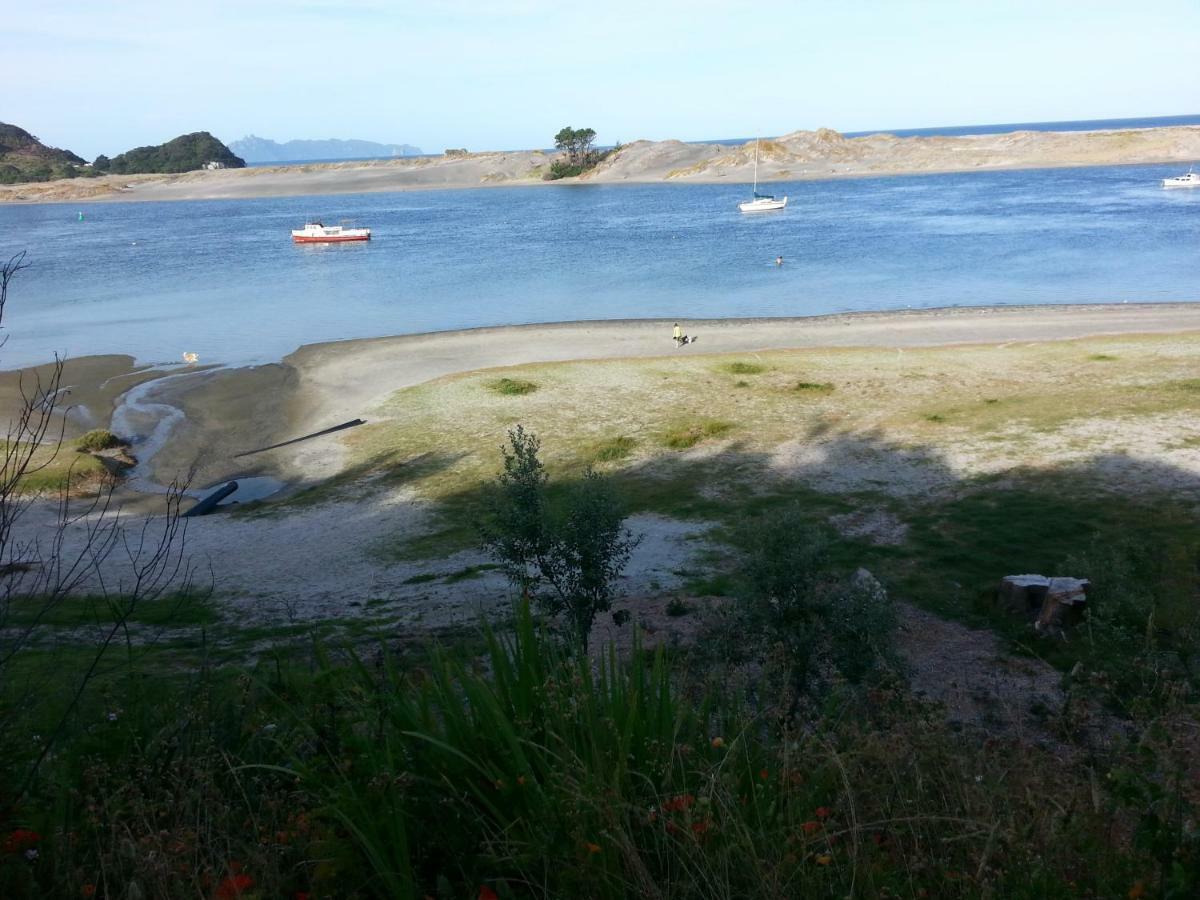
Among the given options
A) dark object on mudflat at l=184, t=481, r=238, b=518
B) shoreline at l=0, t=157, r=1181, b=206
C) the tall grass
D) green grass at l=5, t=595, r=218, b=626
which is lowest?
dark object on mudflat at l=184, t=481, r=238, b=518

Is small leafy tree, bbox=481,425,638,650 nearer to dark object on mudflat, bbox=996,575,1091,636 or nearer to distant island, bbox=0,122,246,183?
dark object on mudflat, bbox=996,575,1091,636

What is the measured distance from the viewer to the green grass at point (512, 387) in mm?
26719

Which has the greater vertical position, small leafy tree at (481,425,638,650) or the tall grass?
the tall grass

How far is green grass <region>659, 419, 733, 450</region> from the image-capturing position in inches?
834

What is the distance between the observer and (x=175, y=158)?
170 meters

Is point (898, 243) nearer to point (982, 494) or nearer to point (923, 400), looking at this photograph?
point (923, 400)

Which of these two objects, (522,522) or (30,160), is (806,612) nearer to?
(522,522)

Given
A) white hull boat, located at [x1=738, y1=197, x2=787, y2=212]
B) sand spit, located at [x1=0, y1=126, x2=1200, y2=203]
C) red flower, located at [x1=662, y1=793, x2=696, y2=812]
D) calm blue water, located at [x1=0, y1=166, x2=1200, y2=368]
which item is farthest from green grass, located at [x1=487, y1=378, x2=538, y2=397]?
sand spit, located at [x1=0, y1=126, x2=1200, y2=203]

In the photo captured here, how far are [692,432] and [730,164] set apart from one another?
116 metres

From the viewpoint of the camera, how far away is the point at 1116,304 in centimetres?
3716

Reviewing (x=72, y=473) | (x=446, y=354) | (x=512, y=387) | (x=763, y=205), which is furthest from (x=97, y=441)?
(x=763, y=205)

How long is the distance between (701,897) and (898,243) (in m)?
59.2

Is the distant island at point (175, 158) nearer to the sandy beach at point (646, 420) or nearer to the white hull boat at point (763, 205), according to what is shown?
the white hull boat at point (763, 205)

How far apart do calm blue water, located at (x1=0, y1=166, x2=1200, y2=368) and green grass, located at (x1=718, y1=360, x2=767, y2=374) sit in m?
10.7
